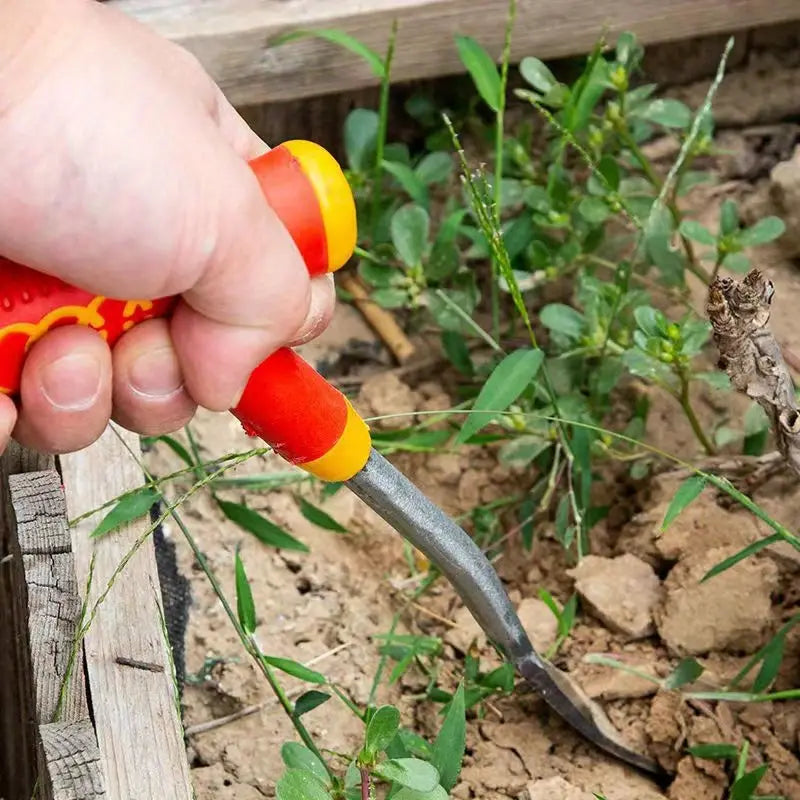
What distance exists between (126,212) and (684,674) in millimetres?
841

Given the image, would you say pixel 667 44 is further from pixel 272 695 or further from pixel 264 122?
pixel 272 695

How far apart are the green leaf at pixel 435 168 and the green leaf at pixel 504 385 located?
0.46 meters

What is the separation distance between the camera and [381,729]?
1088mm

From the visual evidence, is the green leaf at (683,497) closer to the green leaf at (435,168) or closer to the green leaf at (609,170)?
the green leaf at (609,170)

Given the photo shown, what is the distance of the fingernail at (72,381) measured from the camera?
0.90m

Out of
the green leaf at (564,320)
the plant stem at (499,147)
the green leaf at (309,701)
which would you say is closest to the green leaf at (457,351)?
the plant stem at (499,147)

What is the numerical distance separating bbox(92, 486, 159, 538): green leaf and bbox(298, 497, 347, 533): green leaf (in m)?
0.33

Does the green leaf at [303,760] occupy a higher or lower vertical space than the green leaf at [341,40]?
lower

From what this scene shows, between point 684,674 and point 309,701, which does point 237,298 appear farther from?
point 684,674

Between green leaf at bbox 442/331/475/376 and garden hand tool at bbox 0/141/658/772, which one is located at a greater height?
garden hand tool at bbox 0/141/658/772

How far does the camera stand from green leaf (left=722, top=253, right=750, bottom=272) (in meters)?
1.61

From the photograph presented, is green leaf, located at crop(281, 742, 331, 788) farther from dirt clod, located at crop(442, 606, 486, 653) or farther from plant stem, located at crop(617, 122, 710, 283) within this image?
plant stem, located at crop(617, 122, 710, 283)

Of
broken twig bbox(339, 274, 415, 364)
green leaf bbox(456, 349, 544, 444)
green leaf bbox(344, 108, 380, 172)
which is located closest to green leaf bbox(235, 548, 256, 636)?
green leaf bbox(456, 349, 544, 444)

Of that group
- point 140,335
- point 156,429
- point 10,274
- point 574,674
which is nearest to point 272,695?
point 574,674
